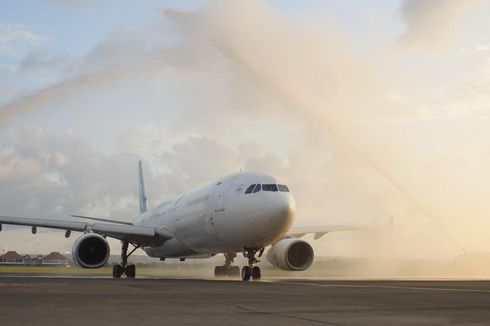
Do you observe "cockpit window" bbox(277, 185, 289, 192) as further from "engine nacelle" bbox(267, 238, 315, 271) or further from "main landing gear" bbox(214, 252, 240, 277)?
"main landing gear" bbox(214, 252, 240, 277)

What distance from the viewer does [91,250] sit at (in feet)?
99.6

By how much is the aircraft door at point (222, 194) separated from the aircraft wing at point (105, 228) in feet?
21.8

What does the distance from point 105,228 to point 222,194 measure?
8.10 meters

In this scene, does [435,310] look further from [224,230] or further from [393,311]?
[224,230]

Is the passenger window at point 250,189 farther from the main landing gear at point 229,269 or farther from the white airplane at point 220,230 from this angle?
the main landing gear at point 229,269

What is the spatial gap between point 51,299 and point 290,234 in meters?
23.5

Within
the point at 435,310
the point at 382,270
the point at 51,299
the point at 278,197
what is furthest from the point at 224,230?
the point at 382,270

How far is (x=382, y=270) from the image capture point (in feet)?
150

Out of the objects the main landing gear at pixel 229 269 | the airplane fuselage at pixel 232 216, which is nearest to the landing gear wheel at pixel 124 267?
the airplane fuselage at pixel 232 216

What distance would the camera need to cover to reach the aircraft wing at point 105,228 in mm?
32406

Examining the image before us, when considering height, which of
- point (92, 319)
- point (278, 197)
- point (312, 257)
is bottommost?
point (92, 319)

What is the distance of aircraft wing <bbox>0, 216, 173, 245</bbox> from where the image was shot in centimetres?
3241

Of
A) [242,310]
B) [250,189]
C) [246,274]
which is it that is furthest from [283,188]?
[242,310]

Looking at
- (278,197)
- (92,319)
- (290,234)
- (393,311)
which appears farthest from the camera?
(290,234)
